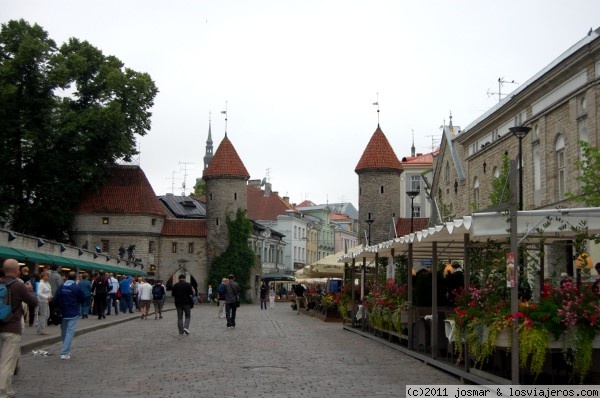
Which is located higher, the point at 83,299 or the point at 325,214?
the point at 325,214

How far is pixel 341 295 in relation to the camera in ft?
103

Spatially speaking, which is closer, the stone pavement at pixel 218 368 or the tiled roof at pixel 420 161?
the stone pavement at pixel 218 368

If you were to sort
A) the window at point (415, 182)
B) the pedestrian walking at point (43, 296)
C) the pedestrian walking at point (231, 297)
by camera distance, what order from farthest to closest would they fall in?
the window at point (415, 182)
the pedestrian walking at point (231, 297)
the pedestrian walking at point (43, 296)

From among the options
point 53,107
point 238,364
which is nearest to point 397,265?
point 238,364

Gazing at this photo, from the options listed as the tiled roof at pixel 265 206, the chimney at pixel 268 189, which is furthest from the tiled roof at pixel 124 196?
the chimney at pixel 268 189

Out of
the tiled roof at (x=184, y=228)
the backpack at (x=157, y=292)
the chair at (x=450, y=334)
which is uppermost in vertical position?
the tiled roof at (x=184, y=228)

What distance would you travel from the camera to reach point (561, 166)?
3462cm

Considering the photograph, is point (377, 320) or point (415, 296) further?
point (377, 320)

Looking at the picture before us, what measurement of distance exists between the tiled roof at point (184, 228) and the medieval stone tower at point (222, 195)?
2.40 ft

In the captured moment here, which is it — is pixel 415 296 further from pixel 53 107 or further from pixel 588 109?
pixel 53 107

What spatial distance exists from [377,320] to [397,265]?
1618 mm

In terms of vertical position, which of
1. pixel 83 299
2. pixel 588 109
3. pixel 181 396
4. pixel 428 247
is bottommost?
pixel 181 396

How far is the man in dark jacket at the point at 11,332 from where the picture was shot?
32.8 feet

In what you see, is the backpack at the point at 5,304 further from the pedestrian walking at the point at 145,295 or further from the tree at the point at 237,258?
the tree at the point at 237,258
